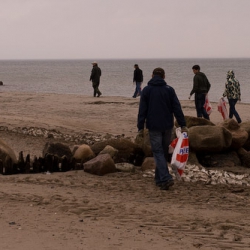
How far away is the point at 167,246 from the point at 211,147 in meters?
4.44

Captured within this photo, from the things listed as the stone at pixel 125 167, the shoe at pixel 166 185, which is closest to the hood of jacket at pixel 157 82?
the shoe at pixel 166 185

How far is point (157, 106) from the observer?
7.38 meters

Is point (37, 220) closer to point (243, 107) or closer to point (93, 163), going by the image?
point (93, 163)

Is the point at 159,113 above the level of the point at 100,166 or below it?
above

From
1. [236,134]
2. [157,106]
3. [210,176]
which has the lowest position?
[210,176]

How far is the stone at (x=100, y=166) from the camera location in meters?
8.23

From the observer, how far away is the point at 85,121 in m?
16.2

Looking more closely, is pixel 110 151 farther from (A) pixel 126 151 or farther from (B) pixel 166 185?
(B) pixel 166 185

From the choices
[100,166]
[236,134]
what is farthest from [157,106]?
[236,134]

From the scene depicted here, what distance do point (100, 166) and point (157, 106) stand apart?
4.77 feet

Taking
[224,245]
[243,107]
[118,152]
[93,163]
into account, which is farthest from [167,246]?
[243,107]

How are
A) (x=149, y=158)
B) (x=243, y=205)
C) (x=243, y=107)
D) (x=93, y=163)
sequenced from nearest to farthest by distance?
(x=243, y=205) → (x=93, y=163) → (x=149, y=158) → (x=243, y=107)

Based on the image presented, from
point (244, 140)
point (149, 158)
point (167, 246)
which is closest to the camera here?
point (167, 246)

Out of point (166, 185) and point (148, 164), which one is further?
point (148, 164)
